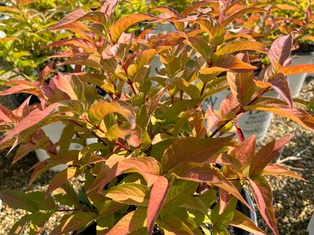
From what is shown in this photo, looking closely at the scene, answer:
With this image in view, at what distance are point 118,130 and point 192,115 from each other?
0.22m

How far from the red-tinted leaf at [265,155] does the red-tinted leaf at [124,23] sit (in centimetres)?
36

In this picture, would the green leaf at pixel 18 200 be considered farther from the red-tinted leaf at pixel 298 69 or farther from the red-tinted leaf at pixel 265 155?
the red-tinted leaf at pixel 298 69

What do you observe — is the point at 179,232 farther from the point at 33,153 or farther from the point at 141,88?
the point at 33,153

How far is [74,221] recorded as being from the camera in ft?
2.62

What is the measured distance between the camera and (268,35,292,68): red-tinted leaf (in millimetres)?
712

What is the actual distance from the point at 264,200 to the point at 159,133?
26 centimetres

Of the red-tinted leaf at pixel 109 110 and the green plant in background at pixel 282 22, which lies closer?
the red-tinted leaf at pixel 109 110

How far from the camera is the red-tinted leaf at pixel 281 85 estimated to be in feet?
1.92

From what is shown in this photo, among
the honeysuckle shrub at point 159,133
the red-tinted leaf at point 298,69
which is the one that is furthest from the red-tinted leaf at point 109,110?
the red-tinted leaf at point 298,69

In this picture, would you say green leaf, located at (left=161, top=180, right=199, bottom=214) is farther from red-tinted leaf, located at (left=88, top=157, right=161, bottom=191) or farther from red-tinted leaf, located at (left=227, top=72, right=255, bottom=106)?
red-tinted leaf, located at (left=227, top=72, right=255, bottom=106)

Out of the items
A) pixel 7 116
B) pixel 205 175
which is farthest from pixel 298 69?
pixel 7 116

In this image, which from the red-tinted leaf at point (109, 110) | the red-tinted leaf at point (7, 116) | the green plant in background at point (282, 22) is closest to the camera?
the red-tinted leaf at point (109, 110)

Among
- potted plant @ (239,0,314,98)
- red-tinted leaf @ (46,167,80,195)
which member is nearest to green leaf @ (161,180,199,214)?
red-tinted leaf @ (46,167,80,195)

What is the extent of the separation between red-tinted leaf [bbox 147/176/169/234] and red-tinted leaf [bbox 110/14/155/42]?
35 cm
